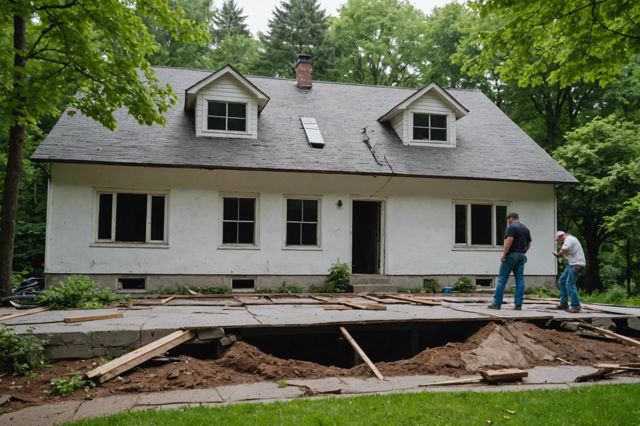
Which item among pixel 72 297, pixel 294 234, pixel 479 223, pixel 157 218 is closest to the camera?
pixel 72 297

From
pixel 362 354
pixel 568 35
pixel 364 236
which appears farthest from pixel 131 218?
pixel 568 35

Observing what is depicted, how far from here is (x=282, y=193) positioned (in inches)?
607

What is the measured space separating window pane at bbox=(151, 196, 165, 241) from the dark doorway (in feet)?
19.8

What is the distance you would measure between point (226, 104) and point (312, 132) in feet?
9.31

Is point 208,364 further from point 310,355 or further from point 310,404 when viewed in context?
point 310,355

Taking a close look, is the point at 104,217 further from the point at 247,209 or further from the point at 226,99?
the point at 226,99

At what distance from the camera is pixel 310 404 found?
5324 millimetres

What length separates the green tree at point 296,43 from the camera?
34.3m

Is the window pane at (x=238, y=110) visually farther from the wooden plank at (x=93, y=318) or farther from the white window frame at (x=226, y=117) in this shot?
the wooden plank at (x=93, y=318)

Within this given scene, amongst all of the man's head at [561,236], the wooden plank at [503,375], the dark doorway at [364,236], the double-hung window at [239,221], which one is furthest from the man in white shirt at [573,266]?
the double-hung window at [239,221]

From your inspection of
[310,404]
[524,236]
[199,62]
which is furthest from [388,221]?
[199,62]

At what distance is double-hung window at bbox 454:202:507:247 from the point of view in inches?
653

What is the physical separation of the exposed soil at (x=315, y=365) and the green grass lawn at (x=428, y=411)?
46.1 inches

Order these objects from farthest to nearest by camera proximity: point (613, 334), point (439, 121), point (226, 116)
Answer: point (439, 121)
point (226, 116)
point (613, 334)
